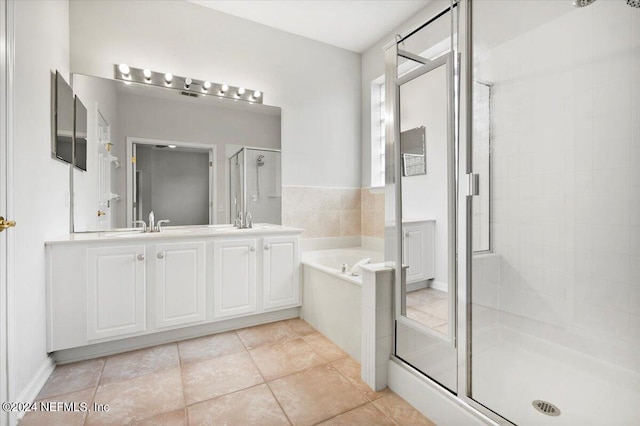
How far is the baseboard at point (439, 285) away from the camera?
148cm

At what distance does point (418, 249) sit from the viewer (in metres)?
1.68

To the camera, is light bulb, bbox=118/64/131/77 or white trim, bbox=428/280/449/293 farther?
light bulb, bbox=118/64/131/77

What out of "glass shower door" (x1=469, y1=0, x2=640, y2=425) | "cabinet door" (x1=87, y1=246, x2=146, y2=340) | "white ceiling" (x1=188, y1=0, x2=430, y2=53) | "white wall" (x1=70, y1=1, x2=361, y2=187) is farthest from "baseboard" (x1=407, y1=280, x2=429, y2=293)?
"white ceiling" (x1=188, y1=0, x2=430, y2=53)

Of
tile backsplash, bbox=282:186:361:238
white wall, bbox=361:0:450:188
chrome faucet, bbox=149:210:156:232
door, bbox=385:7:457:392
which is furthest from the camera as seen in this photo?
white wall, bbox=361:0:450:188

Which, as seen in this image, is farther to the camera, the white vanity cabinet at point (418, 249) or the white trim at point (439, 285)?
the white vanity cabinet at point (418, 249)

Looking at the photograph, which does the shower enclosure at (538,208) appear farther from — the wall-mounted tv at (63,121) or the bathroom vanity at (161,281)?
the wall-mounted tv at (63,121)

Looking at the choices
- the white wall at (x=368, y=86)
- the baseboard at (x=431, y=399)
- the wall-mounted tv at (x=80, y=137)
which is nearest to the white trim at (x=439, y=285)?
the baseboard at (x=431, y=399)

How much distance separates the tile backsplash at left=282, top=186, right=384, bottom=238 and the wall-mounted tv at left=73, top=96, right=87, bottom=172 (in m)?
1.74

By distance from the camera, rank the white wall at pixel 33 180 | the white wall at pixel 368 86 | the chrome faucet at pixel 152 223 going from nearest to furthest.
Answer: the white wall at pixel 33 180
the chrome faucet at pixel 152 223
the white wall at pixel 368 86

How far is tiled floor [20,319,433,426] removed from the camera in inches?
60.4

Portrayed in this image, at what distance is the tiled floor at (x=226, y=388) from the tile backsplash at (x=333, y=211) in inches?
57.3

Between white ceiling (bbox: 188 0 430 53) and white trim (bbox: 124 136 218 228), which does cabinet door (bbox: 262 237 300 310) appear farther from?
white ceiling (bbox: 188 0 430 53)

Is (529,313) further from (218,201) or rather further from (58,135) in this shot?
(58,135)

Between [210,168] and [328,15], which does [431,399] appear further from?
[328,15]
